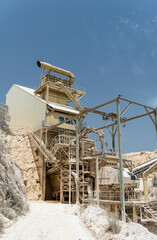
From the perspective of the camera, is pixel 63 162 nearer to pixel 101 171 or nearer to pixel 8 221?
pixel 101 171

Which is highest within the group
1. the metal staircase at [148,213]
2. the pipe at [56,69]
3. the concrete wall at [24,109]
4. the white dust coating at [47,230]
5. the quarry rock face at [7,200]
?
the pipe at [56,69]

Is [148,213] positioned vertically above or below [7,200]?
below

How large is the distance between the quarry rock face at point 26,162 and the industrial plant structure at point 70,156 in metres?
0.57

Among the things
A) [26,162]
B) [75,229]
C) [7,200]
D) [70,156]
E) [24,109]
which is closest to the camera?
[75,229]

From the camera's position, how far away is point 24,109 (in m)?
31.2

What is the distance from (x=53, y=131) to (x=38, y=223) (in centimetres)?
1709

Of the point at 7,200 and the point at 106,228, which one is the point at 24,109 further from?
the point at 106,228

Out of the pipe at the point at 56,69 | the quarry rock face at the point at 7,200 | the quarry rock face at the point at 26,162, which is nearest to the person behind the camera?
the quarry rock face at the point at 7,200

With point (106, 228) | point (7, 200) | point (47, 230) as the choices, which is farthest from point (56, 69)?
point (106, 228)

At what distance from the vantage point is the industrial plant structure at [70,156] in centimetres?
1911

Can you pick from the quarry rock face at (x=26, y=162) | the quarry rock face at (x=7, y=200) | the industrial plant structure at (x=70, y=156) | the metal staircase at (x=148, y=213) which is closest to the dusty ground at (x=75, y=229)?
the quarry rock face at (x=7, y=200)

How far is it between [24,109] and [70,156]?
1260 centimetres

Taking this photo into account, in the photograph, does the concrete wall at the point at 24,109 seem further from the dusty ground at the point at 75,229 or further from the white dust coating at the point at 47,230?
the dusty ground at the point at 75,229

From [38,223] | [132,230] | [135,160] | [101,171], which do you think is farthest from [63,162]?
[135,160]
